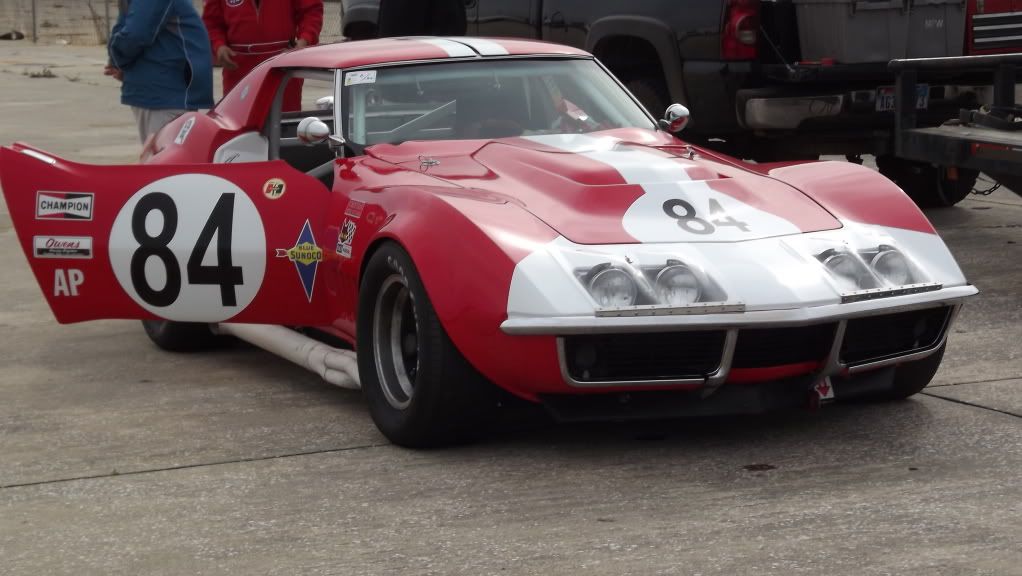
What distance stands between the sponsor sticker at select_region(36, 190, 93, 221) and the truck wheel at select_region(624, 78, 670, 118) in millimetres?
4621

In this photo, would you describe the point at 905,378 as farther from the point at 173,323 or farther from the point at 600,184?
the point at 173,323

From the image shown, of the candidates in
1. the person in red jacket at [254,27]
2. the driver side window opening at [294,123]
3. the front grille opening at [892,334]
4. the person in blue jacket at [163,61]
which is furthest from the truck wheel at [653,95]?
the front grille opening at [892,334]

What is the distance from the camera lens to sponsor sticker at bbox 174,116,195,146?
23.1 ft

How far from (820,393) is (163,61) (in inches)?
188

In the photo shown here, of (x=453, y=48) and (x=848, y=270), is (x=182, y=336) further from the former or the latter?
(x=848, y=270)

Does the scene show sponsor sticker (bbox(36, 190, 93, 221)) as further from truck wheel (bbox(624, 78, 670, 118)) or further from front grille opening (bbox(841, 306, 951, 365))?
truck wheel (bbox(624, 78, 670, 118))

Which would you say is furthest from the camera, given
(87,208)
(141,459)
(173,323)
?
(173,323)

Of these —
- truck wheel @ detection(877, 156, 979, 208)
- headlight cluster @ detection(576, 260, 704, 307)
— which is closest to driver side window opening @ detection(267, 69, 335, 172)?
headlight cluster @ detection(576, 260, 704, 307)

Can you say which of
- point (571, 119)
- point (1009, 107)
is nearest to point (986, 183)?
point (1009, 107)

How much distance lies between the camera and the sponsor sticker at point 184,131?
705cm

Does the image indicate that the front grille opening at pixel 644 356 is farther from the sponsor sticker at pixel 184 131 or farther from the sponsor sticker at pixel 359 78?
the sponsor sticker at pixel 184 131

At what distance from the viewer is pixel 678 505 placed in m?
4.39

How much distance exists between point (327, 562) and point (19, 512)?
3.53 feet

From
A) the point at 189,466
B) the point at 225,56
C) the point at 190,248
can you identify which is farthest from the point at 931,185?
the point at 189,466
